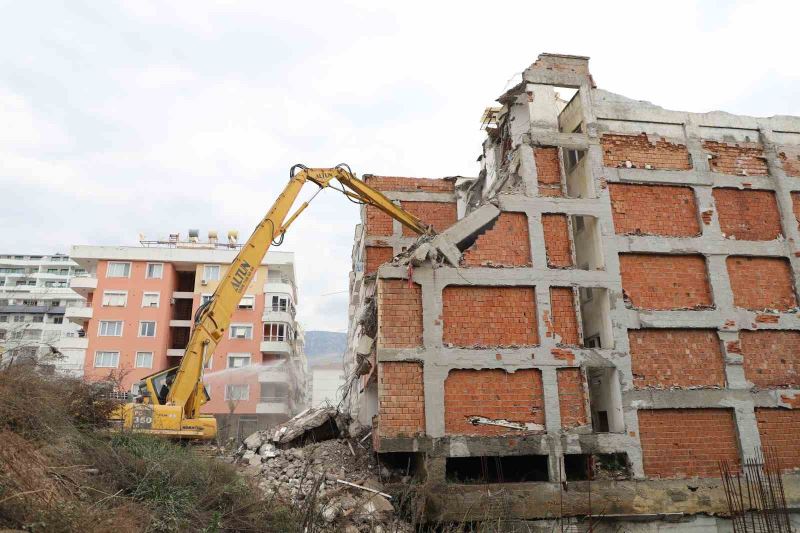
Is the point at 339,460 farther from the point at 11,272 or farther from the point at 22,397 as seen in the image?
the point at 11,272

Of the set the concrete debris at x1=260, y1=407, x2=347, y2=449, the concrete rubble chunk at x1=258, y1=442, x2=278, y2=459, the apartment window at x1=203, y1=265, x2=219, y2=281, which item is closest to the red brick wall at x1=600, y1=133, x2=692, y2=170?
the concrete debris at x1=260, y1=407, x2=347, y2=449

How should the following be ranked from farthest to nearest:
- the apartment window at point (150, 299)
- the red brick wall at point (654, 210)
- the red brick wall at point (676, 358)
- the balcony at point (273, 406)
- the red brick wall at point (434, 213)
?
1. the apartment window at point (150, 299)
2. the balcony at point (273, 406)
3. the red brick wall at point (434, 213)
4. the red brick wall at point (654, 210)
5. the red brick wall at point (676, 358)

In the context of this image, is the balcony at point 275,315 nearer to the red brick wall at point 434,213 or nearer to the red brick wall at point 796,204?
the red brick wall at point 434,213

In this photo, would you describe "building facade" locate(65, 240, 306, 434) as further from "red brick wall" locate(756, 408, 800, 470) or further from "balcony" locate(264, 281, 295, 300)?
"red brick wall" locate(756, 408, 800, 470)

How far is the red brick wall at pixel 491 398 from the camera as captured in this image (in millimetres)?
10023

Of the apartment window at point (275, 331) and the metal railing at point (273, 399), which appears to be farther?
the apartment window at point (275, 331)

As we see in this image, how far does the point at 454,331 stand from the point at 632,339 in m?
3.51

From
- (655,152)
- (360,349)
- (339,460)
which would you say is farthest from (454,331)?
(655,152)

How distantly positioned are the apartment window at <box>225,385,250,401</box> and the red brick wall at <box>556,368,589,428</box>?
2945cm

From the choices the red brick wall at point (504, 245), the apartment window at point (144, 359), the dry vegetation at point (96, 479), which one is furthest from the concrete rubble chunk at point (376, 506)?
the apartment window at point (144, 359)

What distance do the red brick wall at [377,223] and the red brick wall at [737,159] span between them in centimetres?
795

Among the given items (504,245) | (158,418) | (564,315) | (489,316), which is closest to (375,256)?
(504,245)

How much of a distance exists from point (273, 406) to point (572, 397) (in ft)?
94.8

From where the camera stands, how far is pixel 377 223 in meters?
16.1
